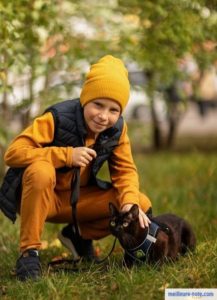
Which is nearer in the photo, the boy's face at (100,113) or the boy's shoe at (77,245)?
the boy's face at (100,113)

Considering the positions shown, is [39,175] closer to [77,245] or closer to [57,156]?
[57,156]

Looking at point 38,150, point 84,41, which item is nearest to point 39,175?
point 38,150

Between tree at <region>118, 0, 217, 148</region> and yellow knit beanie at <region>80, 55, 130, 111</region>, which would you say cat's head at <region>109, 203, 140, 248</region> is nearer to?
yellow knit beanie at <region>80, 55, 130, 111</region>

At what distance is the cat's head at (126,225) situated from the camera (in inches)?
155

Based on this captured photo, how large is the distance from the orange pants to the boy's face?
0.35 meters

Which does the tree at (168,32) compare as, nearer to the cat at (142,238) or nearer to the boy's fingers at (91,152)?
the boy's fingers at (91,152)

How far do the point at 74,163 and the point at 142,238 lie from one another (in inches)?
22.7

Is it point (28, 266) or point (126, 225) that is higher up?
point (126, 225)

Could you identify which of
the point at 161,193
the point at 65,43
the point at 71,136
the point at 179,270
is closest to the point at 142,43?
the point at 65,43

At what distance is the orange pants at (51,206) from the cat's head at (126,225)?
0.28 metres

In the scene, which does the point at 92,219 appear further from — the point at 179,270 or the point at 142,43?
the point at 142,43

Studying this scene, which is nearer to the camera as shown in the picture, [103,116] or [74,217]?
[103,116]

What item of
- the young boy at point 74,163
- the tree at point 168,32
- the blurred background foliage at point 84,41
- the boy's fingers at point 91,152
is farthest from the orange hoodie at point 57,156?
the tree at point 168,32

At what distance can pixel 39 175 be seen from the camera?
393 centimetres
